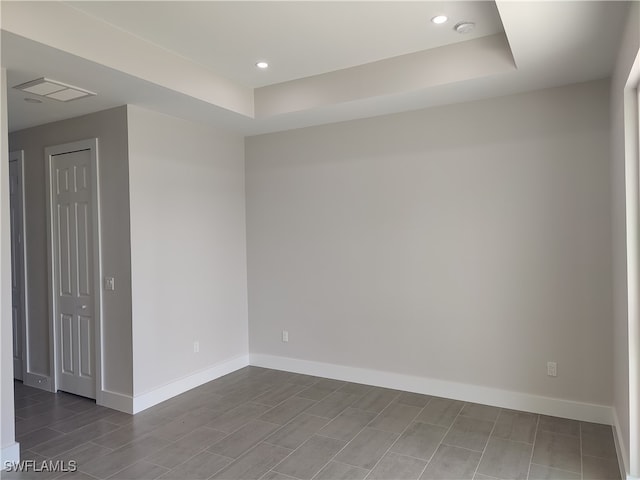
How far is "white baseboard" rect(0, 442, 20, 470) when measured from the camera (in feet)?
9.29

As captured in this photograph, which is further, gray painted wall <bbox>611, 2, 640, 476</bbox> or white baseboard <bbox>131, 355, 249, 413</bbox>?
white baseboard <bbox>131, 355, 249, 413</bbox>

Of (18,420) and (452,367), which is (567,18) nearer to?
(452,367)

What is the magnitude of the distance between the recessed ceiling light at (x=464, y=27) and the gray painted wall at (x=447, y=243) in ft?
2.87

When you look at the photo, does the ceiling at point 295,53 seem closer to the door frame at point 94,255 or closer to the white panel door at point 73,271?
the door frame at point 94,255

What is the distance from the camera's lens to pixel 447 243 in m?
3.95

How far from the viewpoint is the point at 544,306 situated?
140 inches

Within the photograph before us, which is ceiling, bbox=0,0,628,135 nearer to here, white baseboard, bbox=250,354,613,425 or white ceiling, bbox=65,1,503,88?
white ceiling, bbox=65,1,503,88

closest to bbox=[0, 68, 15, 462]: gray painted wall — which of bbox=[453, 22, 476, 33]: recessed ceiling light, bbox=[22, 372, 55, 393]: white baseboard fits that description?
bbox=[22, 372, 55, 393]: white baseboard

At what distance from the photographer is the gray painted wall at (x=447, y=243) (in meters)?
3.43

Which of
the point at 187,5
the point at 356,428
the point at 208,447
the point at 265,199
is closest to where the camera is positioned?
the point at 187,5

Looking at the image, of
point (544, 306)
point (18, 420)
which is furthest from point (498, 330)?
point (18, 420)

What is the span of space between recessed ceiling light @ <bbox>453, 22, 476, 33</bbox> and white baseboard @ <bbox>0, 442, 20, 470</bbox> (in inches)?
162

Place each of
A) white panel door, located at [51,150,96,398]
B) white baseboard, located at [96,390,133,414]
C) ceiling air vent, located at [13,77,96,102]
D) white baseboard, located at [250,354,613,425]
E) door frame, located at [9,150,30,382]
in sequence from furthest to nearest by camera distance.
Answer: door frame, located at [9,150,30,382] → white panel door, located at [51,150,96,398] → white baseboard, located at [96,390,133,414] → white baseboard, located at [250,354,613,425] → ceiling air vent, located at [13,77,96,102]

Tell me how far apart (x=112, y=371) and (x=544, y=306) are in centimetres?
375
